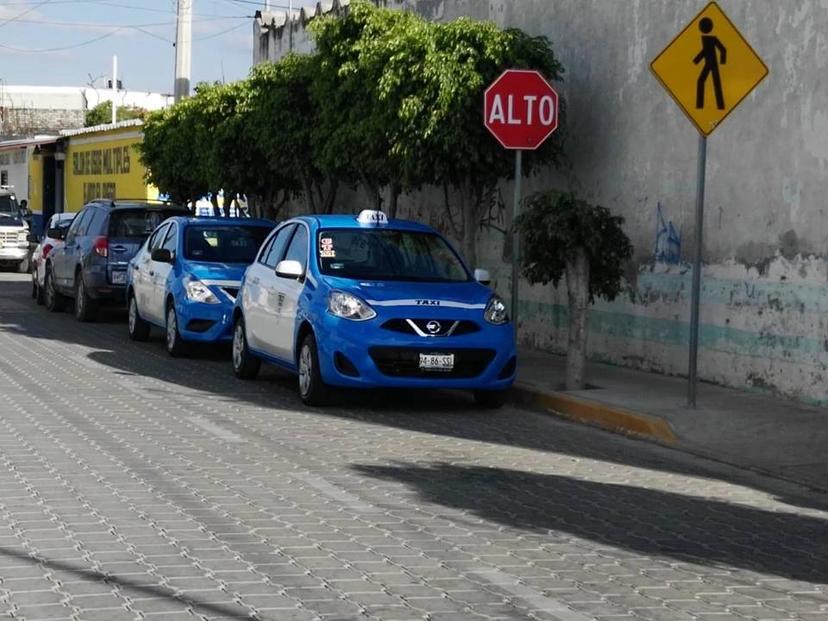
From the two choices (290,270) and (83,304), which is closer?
(290,270)

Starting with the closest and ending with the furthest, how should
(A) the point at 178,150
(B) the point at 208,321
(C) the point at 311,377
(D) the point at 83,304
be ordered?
(C) the point at 311,377, (B) the point at 208,321, (D) the point at 83,304, (A) the point at 178,150

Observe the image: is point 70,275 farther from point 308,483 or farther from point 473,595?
point 473,595

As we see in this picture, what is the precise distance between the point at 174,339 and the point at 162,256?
40.4 inches

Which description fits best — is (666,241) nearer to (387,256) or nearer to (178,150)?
(387,256)

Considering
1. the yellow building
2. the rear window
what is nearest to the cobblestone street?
the rear window

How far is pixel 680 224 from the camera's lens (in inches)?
643

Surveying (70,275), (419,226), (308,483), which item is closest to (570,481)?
(308,483)

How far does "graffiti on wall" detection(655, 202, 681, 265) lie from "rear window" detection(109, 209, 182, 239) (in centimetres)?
888

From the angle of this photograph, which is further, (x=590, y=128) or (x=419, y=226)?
(x=590, y=128)

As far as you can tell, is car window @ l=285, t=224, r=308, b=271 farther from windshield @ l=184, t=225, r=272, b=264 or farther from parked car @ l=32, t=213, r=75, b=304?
parked car @ l=32, t=213, r=75, b=304

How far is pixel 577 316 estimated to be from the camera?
1496cm

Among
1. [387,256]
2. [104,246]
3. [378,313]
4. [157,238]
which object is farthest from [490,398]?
[104,246]

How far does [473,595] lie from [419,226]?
8.95 m

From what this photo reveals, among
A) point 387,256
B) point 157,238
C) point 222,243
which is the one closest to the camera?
point 387,256
